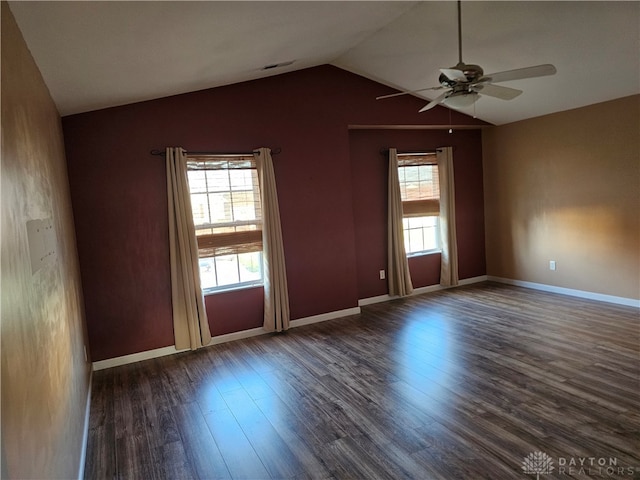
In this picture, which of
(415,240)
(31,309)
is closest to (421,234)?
(415,240)

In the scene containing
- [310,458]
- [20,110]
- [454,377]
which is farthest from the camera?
[454,377]

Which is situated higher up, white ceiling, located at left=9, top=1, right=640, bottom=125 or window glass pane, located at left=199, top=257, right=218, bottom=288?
white ceiling, located at left=9, top=1, right=640, bottom=125

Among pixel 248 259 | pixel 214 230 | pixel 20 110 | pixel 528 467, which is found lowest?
pixel 528 467

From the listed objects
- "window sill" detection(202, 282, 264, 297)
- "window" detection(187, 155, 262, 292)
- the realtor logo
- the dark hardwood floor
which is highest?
"window" detection(187, 155, 262, 292)

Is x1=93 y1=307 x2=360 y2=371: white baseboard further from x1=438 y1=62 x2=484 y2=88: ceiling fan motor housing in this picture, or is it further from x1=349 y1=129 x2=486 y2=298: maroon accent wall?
x1=438 y1=62 x2=484 y2=88: ceiling fan motor housing

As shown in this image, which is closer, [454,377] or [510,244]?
[454,377]

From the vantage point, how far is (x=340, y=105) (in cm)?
489

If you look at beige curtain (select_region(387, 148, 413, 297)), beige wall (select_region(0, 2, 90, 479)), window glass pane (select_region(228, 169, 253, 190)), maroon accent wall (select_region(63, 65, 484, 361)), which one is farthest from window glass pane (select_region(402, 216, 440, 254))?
beige wall (select_region(0, 2, 90, 479))

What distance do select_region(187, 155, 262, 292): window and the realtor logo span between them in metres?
3.09

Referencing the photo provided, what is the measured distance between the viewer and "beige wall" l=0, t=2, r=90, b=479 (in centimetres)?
118

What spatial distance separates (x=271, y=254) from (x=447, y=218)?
2900mm

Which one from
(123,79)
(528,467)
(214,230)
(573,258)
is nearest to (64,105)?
(123,79)

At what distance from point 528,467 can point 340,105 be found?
13.2ft

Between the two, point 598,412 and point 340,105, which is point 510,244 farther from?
point 598,412
